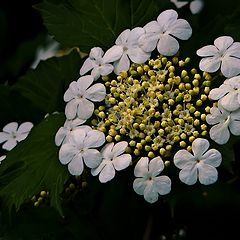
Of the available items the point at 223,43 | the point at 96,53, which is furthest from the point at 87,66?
the point at 223,43

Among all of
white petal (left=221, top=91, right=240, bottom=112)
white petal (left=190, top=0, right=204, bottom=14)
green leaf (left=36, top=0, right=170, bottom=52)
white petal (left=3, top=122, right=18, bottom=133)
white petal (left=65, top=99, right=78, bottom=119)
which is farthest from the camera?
white petal (left=190, top=0, right=204, bottom=14)

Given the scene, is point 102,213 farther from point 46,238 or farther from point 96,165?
point 96,165

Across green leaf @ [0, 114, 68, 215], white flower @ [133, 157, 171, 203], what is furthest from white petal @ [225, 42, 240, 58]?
green leaf @ [0, 114, 68, 215]

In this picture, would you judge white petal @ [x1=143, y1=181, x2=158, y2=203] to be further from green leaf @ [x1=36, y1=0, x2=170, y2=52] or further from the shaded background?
green leaf @ [x1=36, y1=0, x2=170, y2=52]

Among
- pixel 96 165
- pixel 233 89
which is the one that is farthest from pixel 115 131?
pixel 233 89

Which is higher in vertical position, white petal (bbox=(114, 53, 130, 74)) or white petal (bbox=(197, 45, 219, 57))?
white petal (bbox=(114, 53, 130, 74))

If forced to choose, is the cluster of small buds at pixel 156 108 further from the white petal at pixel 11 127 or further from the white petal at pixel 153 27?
the white petal at pixel 11 127
